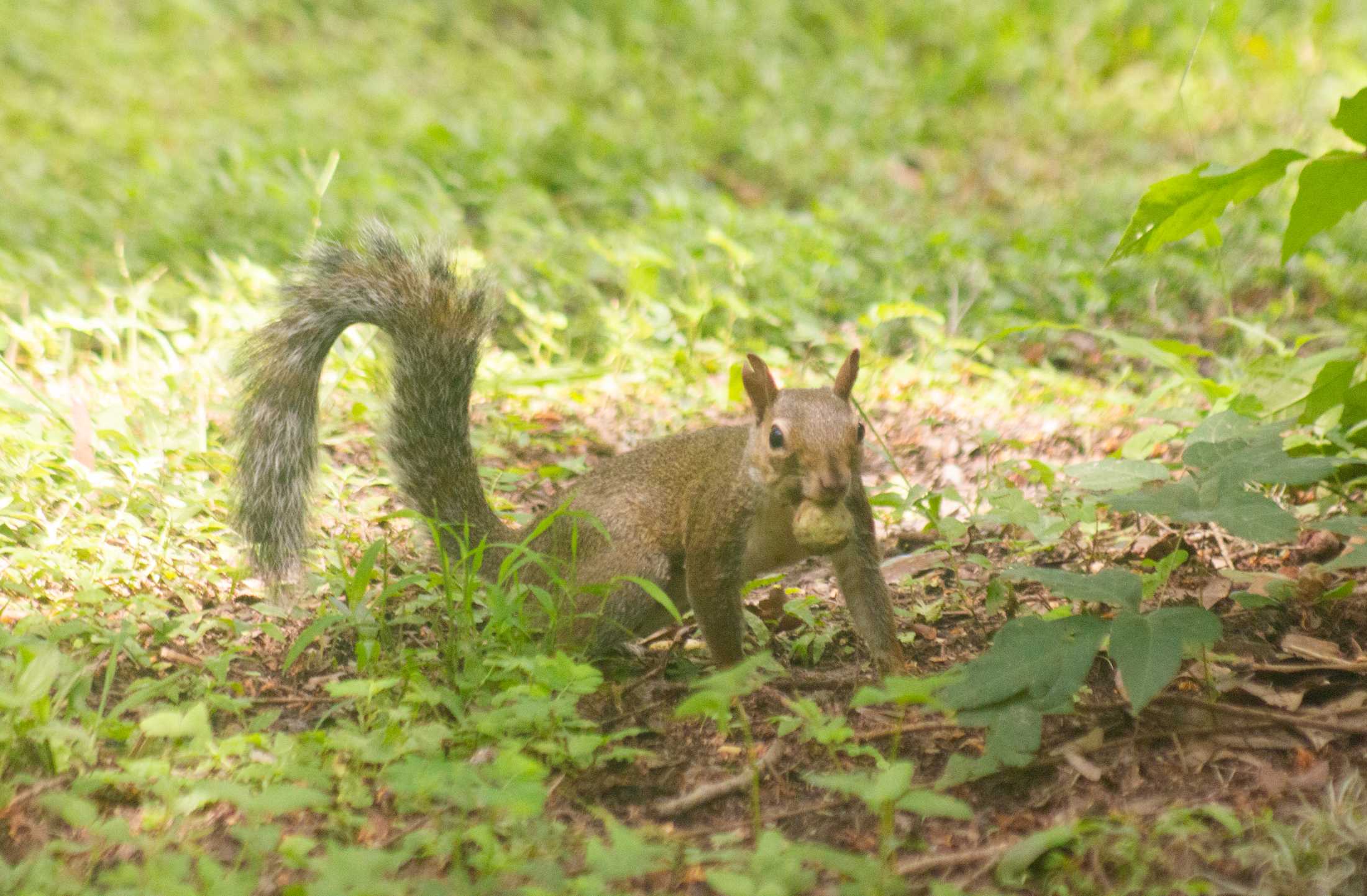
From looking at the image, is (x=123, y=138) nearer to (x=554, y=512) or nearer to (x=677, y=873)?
(x=554, y=512)

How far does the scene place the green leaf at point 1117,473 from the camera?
2.62 meters

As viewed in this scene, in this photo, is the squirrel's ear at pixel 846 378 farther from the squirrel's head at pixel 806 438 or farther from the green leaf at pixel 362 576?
the green leaf at pixel 362 576

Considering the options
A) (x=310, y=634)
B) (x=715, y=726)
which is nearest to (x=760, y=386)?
(x=715, y=726)

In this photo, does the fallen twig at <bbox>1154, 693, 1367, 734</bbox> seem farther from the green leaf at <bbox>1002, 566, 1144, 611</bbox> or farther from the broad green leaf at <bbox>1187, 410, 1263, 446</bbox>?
the broad green leaf at <bbox>1187, 410, 1263, 446</bbox>

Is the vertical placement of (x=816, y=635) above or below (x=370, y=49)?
below

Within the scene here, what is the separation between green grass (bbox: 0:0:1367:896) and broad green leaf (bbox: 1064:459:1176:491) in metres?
0.16

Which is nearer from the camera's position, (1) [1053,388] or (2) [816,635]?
(2) [816,635]

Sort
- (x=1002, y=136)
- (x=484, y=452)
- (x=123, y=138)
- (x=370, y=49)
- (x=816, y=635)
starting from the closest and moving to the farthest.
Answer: (x=816, y=635) < (x=484, y=452) < (x=123, y=138) < (x=1002, y=136) < (x=370, y=49)

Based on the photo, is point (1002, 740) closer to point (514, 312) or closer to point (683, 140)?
point (514, 312)

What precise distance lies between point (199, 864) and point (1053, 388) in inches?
131

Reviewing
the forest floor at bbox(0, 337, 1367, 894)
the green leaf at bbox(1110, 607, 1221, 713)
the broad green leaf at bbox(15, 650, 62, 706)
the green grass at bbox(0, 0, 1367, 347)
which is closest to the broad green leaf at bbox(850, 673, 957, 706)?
the forest floor at bbox(0, 337, 1367, 894)

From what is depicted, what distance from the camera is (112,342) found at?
393 cm

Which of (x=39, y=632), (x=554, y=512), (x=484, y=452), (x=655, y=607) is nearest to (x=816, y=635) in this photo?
(x=655, y=607)

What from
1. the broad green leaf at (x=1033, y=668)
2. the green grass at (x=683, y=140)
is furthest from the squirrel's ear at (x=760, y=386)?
the green grass at (x=683, y=140)
